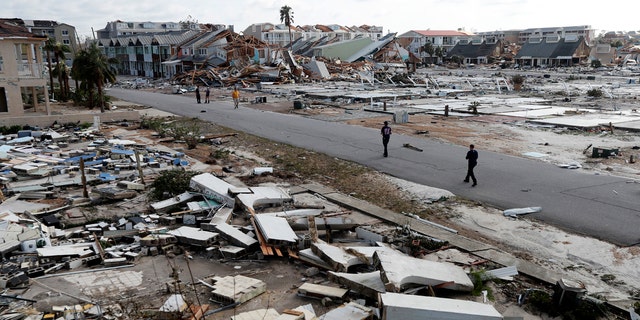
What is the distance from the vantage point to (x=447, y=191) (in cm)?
1470

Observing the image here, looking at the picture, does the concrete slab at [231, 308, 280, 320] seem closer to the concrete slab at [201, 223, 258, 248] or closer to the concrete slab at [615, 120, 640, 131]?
the concrete slab at [201, 223, 258, 248]

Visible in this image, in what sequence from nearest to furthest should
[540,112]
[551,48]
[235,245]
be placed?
[235,245] < [540,112] < [551,48]

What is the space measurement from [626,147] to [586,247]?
508 inches

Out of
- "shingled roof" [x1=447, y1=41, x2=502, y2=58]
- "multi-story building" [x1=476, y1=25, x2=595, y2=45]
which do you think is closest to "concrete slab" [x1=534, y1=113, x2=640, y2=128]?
"shingled roof" [x1=447, y1=41, x2=502, y2=58]

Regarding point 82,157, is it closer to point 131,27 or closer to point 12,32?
point 12,32

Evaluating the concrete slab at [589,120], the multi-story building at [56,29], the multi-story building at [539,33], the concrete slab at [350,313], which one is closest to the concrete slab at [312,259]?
the concrete slab at [350,313]

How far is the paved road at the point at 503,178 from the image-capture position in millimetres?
12119

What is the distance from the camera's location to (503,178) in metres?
16.0

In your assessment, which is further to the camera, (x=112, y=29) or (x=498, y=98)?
(x=112, y=29)

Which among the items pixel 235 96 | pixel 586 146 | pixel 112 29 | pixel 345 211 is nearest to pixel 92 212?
pixel 345 211

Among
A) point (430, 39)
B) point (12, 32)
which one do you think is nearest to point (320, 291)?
point (12, 32)

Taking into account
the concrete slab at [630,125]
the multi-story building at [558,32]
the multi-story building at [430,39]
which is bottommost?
the concrete slab at [630,125]

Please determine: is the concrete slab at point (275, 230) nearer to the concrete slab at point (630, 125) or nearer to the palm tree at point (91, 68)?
the concrete slab at point (630, 125)

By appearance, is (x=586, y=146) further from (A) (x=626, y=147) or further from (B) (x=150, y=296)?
(B) (x=150, y=296)
